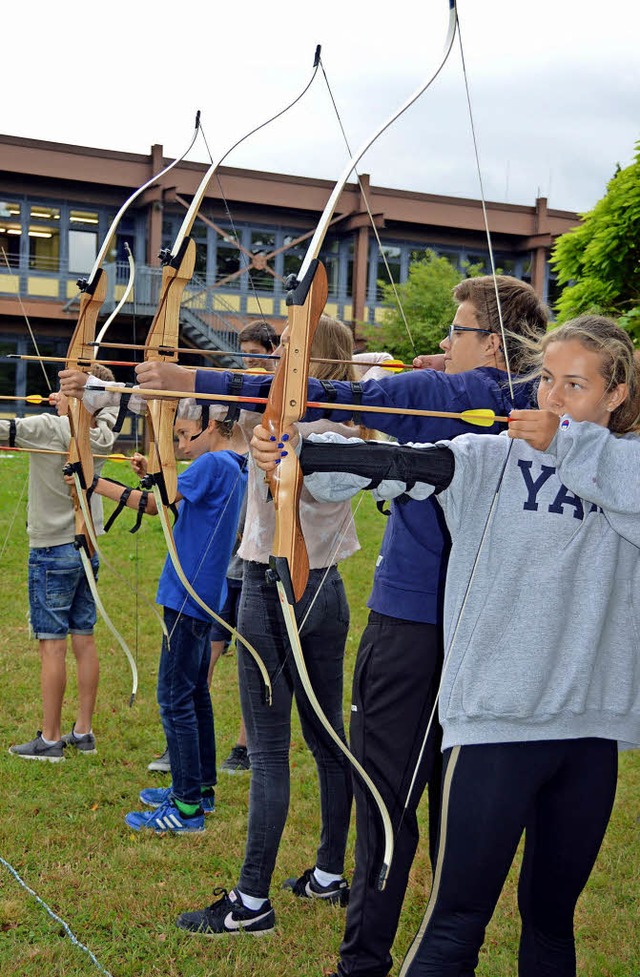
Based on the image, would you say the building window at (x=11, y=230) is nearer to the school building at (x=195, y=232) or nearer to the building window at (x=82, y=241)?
the school building at (x=195, y=232)

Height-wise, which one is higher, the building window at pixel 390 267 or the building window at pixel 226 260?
the building window at pixel 390 267

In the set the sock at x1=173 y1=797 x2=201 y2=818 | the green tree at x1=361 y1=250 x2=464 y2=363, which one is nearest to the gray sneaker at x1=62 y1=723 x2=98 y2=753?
the sock at x1=173 y1=797 x2=201 y2=818

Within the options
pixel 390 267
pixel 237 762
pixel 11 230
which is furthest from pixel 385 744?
pixel 390 267

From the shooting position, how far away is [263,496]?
2.37 meters

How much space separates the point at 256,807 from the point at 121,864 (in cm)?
69

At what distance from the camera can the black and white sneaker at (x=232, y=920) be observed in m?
2.49

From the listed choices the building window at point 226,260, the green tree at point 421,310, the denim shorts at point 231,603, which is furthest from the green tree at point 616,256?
the building window at point 226,260

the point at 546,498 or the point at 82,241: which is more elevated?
the point at 82,241

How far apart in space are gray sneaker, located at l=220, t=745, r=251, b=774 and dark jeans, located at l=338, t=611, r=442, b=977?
5.76 feet

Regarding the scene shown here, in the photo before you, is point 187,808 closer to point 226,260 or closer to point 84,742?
point 84,742

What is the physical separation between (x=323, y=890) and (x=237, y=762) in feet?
3.74

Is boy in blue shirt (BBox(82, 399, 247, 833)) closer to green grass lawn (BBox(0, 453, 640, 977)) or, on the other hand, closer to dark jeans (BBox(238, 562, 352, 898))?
green grass lawn (BBox(0, 453, 640, 977))

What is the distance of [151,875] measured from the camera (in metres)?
2.86

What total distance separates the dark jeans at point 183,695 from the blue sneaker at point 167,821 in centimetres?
5
